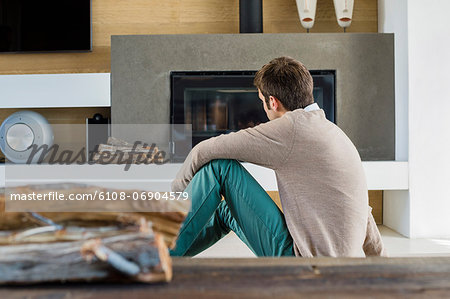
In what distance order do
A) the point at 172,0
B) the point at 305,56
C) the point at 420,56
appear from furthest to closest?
the point at 172,0, the point at 305,56, the point at 420,56

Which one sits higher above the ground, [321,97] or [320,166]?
[321,97]

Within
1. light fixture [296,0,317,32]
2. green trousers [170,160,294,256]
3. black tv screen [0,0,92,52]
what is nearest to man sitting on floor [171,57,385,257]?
green trousers [170,160,294,256]

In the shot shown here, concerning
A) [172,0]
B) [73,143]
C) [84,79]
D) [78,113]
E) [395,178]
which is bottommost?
[395,178]

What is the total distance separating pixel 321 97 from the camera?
136 inches

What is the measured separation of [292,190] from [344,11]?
2.42 m

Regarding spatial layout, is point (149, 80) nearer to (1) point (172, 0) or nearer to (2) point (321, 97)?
(1) point (172, 0)

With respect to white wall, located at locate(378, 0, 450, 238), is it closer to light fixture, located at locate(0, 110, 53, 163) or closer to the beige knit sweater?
the beige knit sweater

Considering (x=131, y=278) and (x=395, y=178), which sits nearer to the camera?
(x=131, y=278)

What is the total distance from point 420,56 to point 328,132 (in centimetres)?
208

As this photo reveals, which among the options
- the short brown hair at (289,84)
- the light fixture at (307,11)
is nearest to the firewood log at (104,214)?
the short brown hair at (289,84)

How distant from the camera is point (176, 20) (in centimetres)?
372

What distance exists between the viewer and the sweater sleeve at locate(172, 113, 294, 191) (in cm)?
143

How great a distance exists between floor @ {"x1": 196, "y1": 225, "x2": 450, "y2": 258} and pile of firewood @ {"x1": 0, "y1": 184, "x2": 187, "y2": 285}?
2.14 m

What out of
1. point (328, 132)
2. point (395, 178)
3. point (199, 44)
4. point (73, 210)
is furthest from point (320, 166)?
point (199, 44)
